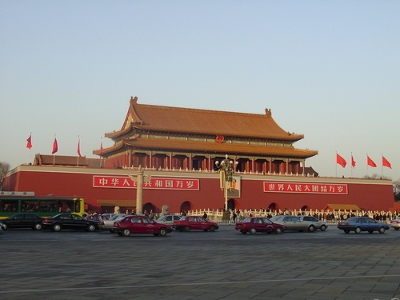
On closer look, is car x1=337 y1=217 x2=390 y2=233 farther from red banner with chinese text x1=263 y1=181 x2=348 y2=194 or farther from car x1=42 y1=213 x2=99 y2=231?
red banner with chinese text x1=263 y1=181 x2=348 y2=194

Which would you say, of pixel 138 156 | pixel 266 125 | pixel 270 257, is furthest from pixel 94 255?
pixel 266 125

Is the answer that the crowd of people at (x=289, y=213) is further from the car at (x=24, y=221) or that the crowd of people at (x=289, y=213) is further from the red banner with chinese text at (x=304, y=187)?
the car at (x=24, y=221)

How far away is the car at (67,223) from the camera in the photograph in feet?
97.7

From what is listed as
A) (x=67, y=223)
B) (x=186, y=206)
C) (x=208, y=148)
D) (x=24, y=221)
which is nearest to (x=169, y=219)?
(x=67, y=223)

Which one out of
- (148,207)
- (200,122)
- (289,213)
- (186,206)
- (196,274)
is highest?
(200,122)

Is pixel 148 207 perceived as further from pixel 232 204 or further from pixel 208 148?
pixel 208 148

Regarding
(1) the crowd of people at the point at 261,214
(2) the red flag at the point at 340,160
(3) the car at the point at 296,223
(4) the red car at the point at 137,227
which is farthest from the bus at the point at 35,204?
(2) the red flag at the point at 340,160

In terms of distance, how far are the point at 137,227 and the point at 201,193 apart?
1055 inches

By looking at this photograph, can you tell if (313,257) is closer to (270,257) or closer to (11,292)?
(270,257)

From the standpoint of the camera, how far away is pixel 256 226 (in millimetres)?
30109

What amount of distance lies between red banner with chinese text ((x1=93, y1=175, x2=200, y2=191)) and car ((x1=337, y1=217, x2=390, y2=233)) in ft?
73.6

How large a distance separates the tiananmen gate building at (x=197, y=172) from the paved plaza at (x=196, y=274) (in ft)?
100.0

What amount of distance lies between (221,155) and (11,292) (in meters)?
48.0

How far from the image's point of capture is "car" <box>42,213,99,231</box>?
29.8 metres
